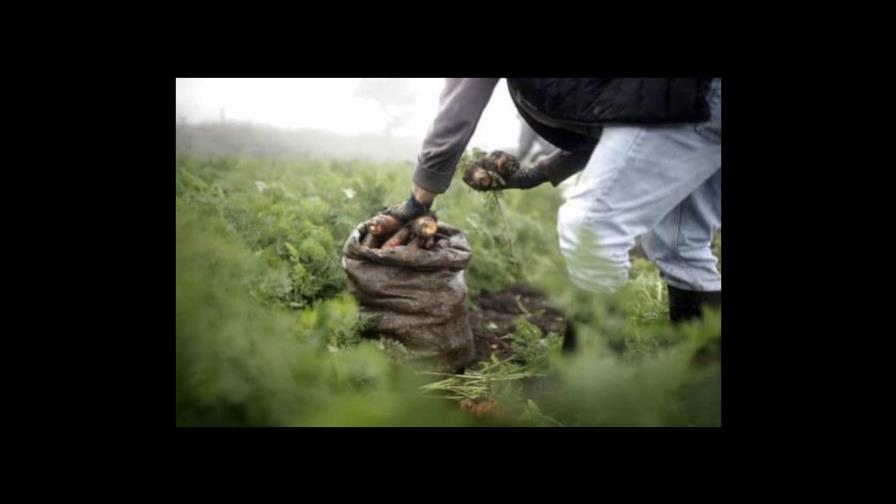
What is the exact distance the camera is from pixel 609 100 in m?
1.57

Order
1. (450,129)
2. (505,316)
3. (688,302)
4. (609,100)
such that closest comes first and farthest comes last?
(609,100) → (450,129) → (688,302) → (505,316)

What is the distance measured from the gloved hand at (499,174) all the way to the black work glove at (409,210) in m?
0.22

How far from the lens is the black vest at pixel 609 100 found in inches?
59.8

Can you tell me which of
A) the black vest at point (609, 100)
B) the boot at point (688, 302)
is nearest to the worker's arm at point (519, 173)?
the black vest at point (609, 100)

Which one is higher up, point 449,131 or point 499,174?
point 449,131

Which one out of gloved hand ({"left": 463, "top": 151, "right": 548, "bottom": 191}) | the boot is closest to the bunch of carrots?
gloved hand ({"left": 463, "top": 151, "right": 548, "bottom": 191})

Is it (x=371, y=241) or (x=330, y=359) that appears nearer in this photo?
(x=330, y=359)

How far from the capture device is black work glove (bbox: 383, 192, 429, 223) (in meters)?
2.19

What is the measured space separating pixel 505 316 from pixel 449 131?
1.52 m

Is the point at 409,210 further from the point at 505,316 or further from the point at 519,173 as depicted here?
the point at 505,316

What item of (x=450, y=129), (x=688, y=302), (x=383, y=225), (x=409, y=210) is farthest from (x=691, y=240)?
(x=383, y=225)

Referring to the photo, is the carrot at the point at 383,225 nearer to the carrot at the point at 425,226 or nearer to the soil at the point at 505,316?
the carrot at the point at 425,226

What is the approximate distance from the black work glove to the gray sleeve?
133mm
